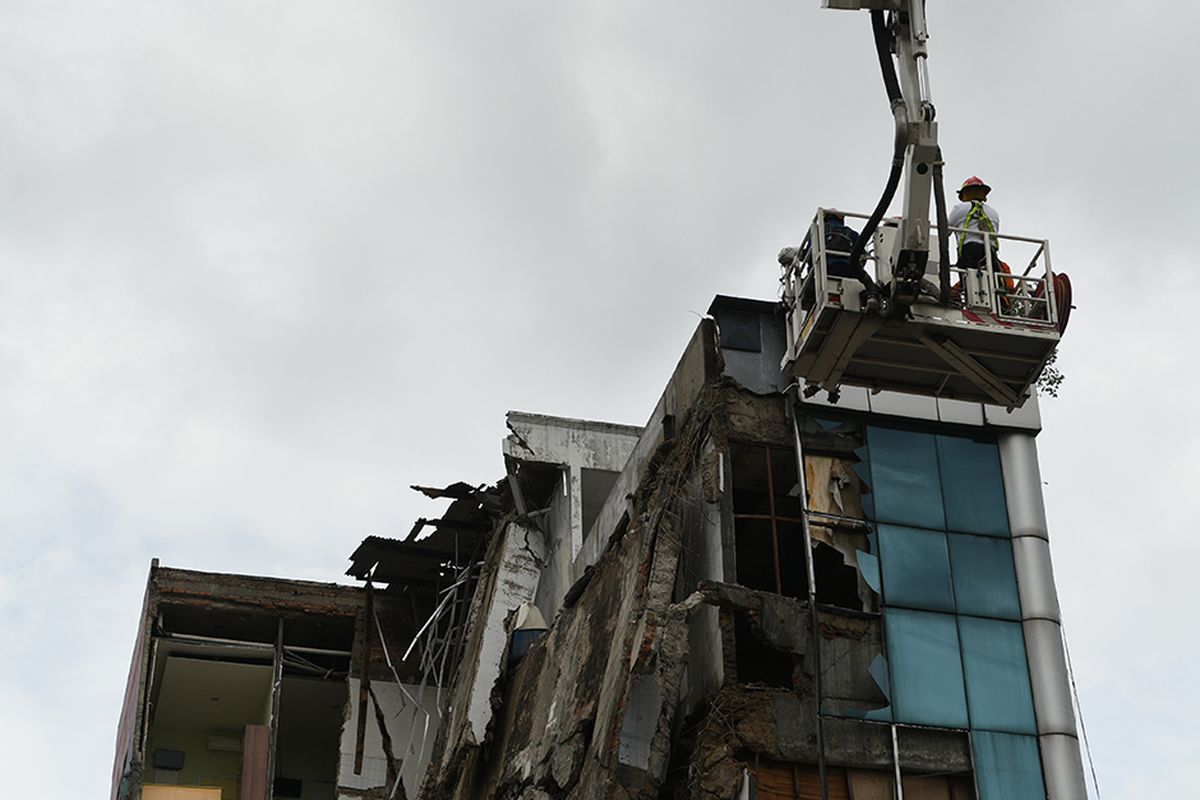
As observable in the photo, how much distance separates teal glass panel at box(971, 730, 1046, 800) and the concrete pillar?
11 centimetres

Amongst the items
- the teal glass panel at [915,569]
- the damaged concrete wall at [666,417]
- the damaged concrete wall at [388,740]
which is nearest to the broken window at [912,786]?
the teal glass panel at [915,569]

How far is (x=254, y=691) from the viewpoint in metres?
34.2

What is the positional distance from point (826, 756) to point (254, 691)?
2043 centimetres

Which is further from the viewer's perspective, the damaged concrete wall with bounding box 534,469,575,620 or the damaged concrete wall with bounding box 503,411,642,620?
the damaged concrete wall with bounding box 503,411,642,620

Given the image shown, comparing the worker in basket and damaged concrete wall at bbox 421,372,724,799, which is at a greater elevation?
the worker in basket

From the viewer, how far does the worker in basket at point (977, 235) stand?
57.3 feet

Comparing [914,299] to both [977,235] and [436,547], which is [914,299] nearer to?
[977,235]

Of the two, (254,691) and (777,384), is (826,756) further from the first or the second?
(254,691)

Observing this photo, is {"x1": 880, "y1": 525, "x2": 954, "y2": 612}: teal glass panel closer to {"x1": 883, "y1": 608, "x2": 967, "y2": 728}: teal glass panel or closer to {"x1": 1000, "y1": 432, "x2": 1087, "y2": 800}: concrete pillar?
{"x1": 883, "y1": 608, "x2": 967, "y2": 728}: teal glass panel

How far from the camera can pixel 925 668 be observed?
57.1ft

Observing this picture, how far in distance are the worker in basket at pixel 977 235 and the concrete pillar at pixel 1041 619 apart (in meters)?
2.51

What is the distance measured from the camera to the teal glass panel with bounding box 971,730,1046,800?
17.0 metres

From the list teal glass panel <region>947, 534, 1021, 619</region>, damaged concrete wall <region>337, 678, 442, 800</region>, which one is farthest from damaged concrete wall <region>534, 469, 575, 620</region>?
teal glass panel <region>947, 534, 1021, 619</region>

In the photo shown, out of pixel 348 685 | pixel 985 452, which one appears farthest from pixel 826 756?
pixel 348 685
